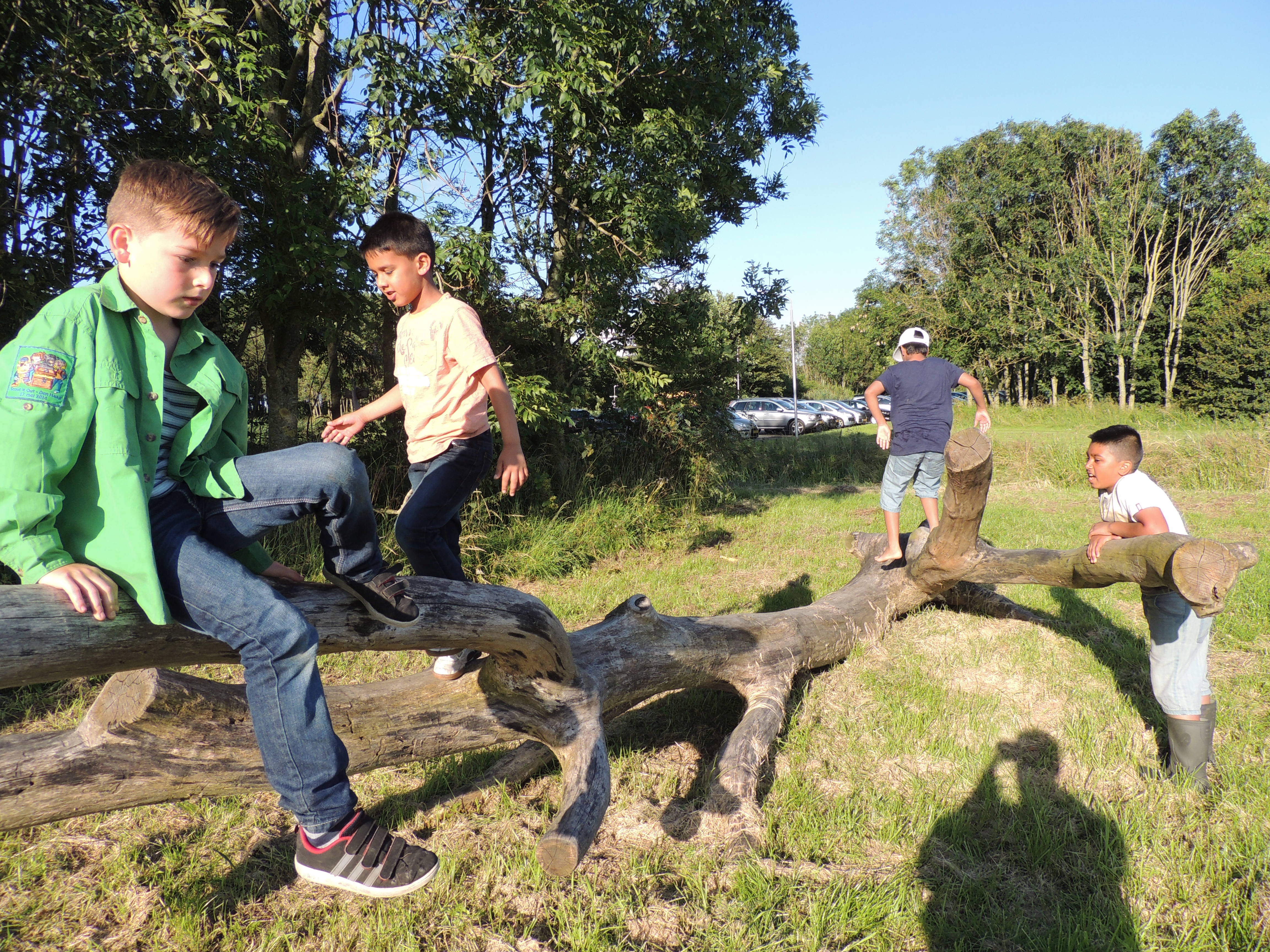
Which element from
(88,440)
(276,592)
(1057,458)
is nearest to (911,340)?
(276,592)

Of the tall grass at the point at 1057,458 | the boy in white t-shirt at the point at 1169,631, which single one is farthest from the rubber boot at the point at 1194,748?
the tall grass at the point at 1057,458

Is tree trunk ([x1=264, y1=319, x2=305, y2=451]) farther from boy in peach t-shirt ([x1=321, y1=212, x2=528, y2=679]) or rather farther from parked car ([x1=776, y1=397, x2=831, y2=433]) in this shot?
parked car ([x1=776, y1=397, x2=831, y2=433])

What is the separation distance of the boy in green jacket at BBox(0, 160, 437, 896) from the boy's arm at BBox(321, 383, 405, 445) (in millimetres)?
970

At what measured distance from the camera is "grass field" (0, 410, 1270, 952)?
2.58 metres

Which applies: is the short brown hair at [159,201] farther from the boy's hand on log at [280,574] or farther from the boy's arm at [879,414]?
the boy's arm at [879,414]

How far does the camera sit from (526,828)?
10.6 ft

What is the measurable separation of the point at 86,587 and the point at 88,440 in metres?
0.34

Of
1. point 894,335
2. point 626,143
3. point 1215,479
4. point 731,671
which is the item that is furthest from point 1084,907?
point 894,335

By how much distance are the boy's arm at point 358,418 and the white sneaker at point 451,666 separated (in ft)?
3.39

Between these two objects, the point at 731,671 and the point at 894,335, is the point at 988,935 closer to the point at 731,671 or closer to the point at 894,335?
the point at 731,671

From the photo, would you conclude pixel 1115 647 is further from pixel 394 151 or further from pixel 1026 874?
pixel 394 151

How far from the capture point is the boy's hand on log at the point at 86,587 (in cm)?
160

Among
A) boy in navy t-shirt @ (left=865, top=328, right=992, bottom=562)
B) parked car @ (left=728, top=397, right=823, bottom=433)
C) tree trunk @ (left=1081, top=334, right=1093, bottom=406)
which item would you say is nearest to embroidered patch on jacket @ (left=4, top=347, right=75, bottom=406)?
boy in navy t-shirt @ (left=865, top=328, right=992, bottom=562)

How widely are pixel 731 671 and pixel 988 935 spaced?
1696mm
